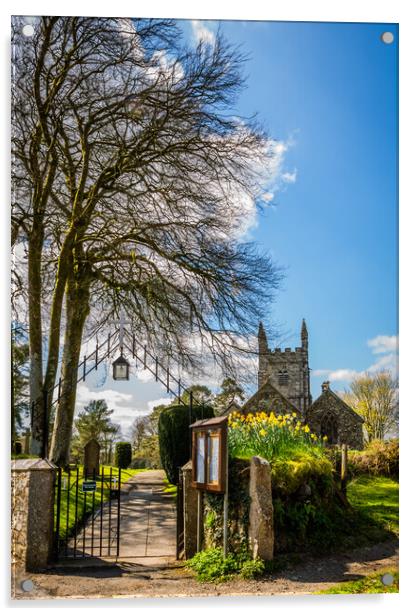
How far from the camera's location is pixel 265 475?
219 inches

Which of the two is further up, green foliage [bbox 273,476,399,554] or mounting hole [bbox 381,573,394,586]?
green foliage [bbox 273,476,399,554]

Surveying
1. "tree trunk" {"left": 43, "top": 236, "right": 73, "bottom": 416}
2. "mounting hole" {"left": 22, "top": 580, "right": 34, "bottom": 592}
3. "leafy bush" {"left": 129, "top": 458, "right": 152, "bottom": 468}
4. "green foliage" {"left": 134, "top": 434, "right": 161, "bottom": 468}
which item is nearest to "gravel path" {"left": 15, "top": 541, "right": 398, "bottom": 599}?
"mounting hole" {"left": 22, "top": 580, "right": 34, "bottom": 592}

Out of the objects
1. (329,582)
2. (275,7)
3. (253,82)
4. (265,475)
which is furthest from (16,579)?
(275,7)

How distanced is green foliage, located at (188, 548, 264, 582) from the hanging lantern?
2044 mm

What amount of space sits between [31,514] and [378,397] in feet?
12.1

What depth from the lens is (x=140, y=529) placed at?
680 cm

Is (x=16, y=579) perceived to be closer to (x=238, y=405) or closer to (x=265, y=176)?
(x=238, y=405)

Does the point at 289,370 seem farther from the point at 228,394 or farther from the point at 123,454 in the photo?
the point at 123,454

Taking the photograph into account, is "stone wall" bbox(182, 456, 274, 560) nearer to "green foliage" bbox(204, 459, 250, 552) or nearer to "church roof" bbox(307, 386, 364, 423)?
"green foliage" bbox(204, 459, 250, 552)

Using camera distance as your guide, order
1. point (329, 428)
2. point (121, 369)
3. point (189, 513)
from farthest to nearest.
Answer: point (329, 428) < point (121, 369) < point (189, 513)

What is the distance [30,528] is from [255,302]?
130 inches

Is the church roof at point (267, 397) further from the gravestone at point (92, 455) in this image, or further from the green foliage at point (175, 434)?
the gravestone at point (92, 455)

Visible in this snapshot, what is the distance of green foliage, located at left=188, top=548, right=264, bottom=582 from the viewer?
17.4 ft

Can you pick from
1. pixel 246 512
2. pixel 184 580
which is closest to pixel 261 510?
pixel 246 512
